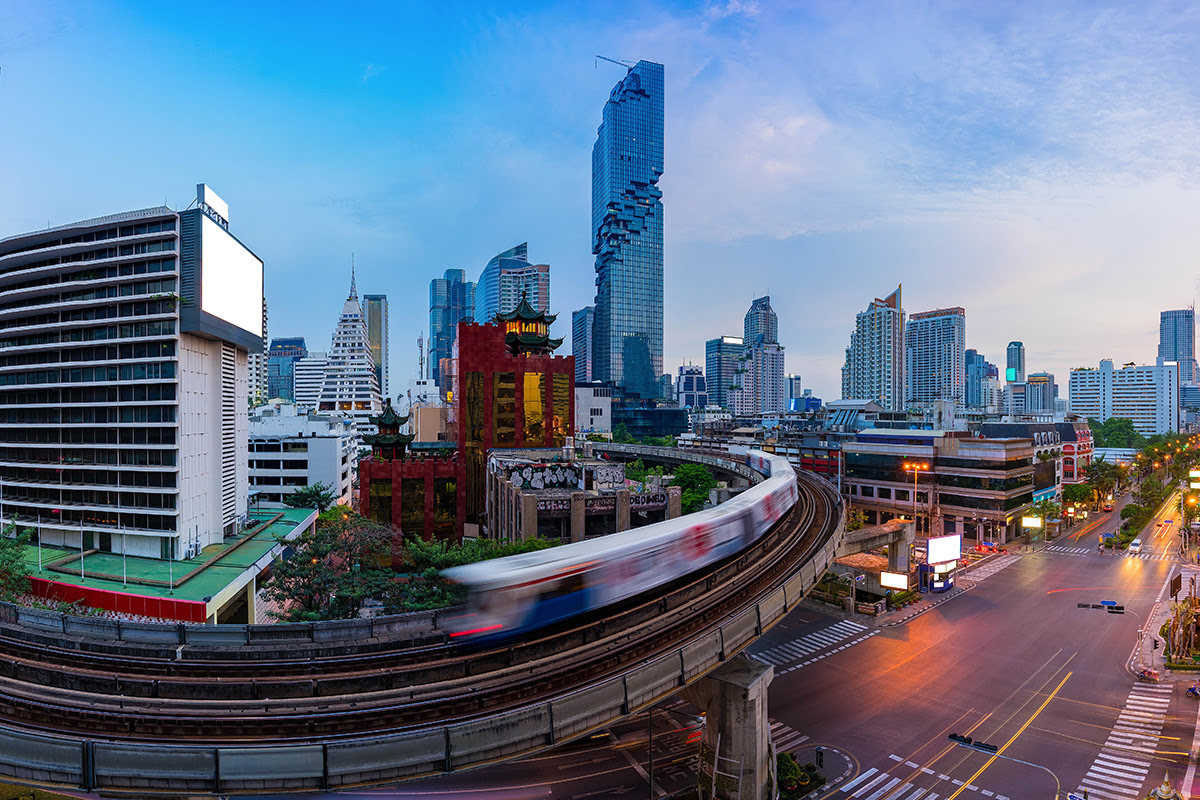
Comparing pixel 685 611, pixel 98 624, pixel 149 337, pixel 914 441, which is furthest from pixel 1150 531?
pixel 149 337

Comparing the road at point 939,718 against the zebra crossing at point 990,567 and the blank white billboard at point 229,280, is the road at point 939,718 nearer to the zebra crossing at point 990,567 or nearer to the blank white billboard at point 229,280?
the zebra crossing at point 990,567

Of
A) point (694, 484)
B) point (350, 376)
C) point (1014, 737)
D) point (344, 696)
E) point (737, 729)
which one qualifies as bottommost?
point (1014, 737)

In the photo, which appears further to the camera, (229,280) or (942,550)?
(229,280)

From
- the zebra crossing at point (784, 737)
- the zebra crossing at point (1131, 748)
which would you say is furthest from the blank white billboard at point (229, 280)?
the zebra crossing at point (1131, 748)

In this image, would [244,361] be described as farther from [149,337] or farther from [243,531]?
[243,531]

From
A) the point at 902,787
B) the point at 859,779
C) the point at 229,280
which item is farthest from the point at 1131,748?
the point at 229,280

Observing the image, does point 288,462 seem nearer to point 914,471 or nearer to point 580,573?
point 580,573

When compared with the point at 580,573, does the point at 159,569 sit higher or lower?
lower
